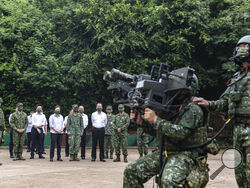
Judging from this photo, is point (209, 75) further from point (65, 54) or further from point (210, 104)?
point (210, 104)

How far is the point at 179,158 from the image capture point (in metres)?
4.82

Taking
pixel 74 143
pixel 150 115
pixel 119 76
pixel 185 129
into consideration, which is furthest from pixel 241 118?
pixel 74 143

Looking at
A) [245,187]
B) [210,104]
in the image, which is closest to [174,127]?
[210,104]

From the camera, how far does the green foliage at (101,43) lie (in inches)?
903

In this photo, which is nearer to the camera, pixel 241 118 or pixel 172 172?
pixel 172 172

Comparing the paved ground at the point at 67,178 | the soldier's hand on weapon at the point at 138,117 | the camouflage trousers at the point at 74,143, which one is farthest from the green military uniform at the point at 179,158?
the camouflage trousers at the point at 74,143

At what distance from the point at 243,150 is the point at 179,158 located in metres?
1.22

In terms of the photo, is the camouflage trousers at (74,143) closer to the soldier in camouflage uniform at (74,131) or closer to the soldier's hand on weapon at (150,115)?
the soldier in camouflage uniform at (74,131)

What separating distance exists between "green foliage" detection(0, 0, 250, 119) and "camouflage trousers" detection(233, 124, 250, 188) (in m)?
17.4

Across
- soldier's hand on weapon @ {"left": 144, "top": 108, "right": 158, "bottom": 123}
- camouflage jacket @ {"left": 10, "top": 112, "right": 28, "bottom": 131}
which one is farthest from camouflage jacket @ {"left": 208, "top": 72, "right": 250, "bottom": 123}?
camouflage jacket @ {"left": 10, "top": 112, "right": 28, "bottom": 131}

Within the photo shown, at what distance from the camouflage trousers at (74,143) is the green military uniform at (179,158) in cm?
975

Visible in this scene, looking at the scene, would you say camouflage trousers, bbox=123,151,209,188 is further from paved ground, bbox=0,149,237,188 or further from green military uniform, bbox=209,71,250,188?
paved ground, bbox=0,149,237,188

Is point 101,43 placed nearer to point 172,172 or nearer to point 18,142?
point 18,142

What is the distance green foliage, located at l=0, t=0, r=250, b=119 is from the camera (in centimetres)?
2294
